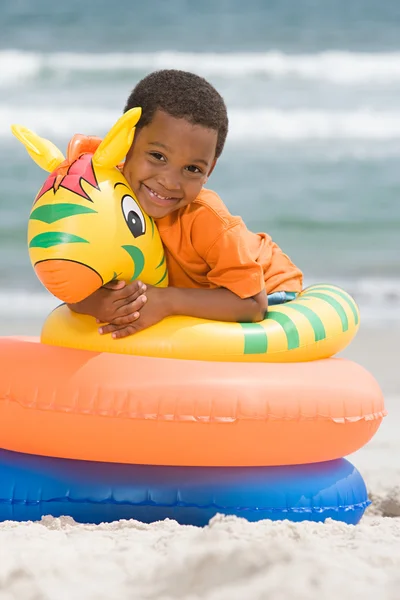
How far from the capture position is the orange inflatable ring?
2725 mm

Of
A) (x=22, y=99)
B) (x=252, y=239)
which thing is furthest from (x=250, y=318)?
(x=22, y=99)

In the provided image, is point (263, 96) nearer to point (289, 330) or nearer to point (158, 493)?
point (289, 330)

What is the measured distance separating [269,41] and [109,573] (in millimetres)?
14071

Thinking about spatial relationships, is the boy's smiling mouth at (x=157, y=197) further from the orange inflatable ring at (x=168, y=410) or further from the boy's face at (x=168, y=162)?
the orange inflatable ring at (x=168, y=410)

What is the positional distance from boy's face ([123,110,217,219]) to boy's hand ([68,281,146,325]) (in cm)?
27

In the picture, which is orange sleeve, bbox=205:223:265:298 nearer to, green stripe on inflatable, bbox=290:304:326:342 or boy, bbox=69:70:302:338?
boy, bbox=69:70:302:338

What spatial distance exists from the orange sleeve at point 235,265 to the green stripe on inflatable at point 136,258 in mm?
243

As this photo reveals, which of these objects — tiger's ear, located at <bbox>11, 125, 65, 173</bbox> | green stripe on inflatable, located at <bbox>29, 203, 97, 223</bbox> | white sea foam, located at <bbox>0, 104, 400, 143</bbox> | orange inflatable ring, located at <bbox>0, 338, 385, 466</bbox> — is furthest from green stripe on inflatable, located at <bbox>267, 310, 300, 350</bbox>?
white sea foam, located at <bbox>0, 104, 400, 143</bbox>

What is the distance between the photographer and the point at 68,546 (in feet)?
7.44

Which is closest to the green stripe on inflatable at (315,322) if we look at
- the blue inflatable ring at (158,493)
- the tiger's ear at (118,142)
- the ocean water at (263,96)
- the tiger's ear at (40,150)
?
the blue inflatable ring at (158,493)

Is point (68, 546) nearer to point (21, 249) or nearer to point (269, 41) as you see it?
point (21, 249)

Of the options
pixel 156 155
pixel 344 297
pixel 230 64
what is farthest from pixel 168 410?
pixel 230 64

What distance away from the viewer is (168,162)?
9.51ft

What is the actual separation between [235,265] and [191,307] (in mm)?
200
